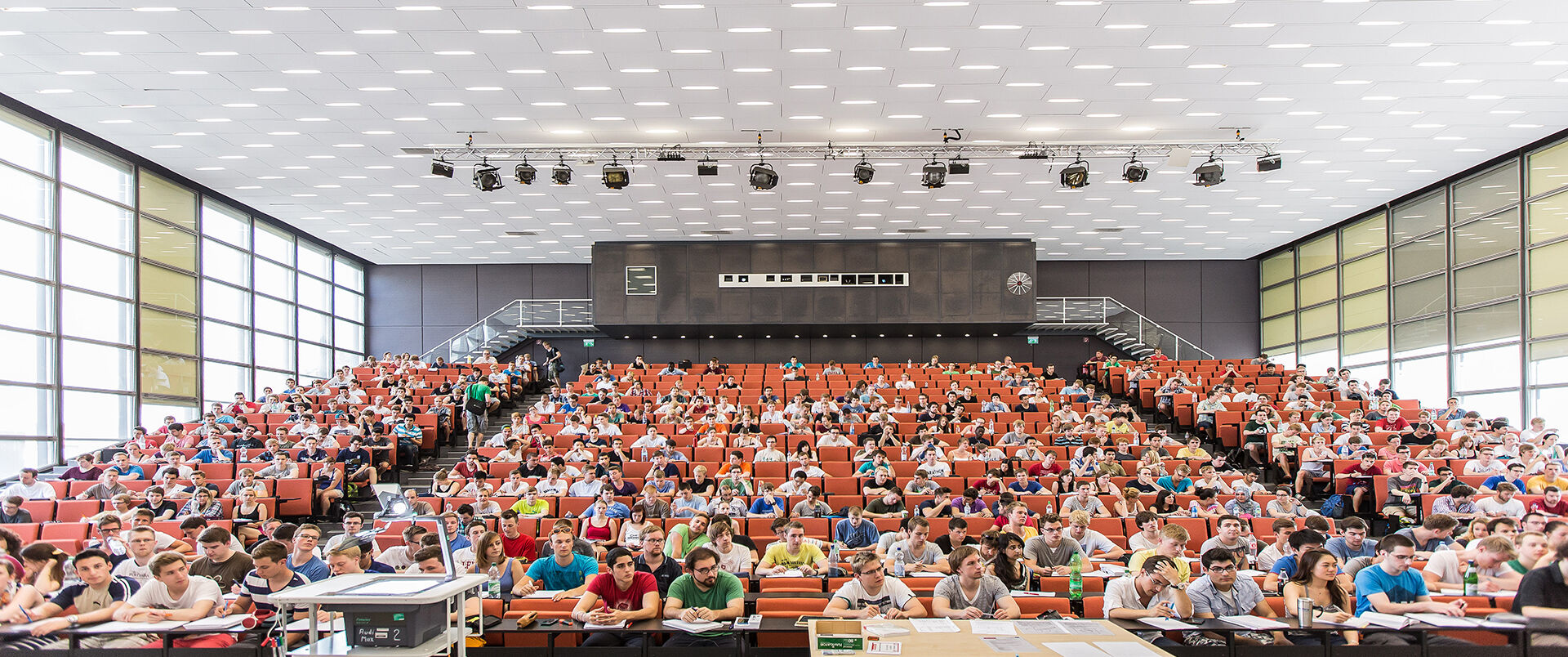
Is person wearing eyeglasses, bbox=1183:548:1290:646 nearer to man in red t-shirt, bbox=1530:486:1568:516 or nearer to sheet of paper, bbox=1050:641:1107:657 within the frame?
sheet of paper, bbox=1050:641:1107:657

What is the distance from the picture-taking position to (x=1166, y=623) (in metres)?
5.00

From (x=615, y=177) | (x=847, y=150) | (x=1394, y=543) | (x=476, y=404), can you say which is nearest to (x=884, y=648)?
(x=1394, y=543)

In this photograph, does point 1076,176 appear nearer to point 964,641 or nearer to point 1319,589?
point 1319,589

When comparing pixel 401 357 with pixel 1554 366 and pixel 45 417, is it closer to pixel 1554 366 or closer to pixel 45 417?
pixel 45 417

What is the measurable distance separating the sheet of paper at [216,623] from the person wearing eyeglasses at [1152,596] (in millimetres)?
4913

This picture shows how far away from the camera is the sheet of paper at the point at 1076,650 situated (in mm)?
3910

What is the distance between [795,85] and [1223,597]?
7.23m

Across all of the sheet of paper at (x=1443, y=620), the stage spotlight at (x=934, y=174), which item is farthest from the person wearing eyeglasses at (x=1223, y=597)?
the stage spotlight at (x=934, y=174)

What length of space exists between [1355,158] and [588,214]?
12927 millimetres

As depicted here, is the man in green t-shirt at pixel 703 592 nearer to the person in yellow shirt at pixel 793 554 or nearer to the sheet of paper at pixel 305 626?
the person in yellow shirt at pixel 793 554

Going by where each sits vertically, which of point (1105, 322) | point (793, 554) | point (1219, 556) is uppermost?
point (1105, 322)

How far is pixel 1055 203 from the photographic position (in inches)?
647

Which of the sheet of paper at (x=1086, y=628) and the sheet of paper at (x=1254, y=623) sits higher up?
the sheet of paper at (x=1086, y=628)

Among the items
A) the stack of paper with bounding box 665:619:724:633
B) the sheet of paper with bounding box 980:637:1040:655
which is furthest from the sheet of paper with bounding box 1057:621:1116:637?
the stack of paper with bounding box 665:619:724:633
